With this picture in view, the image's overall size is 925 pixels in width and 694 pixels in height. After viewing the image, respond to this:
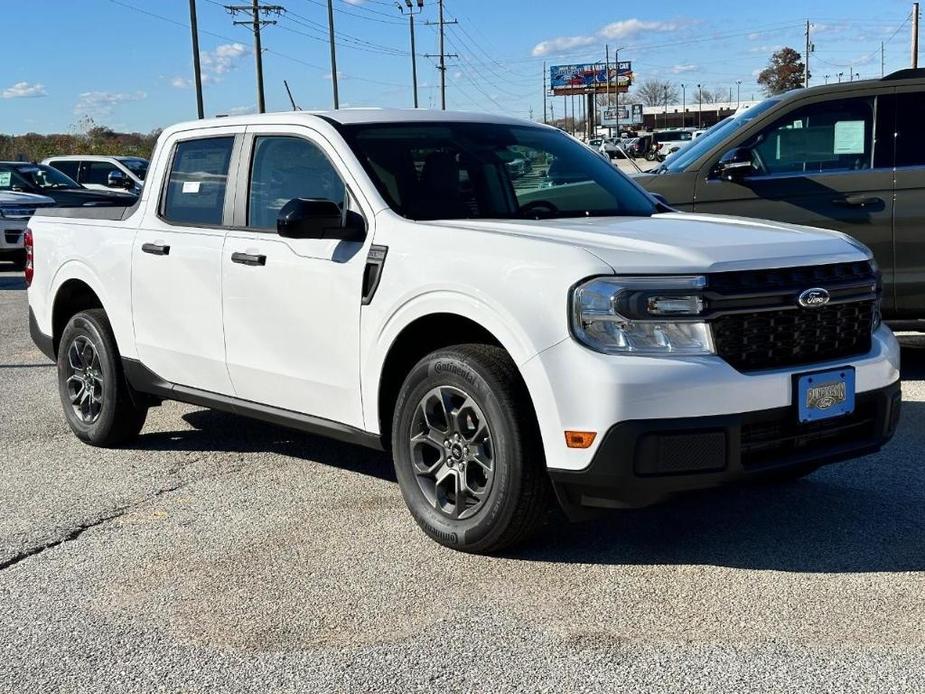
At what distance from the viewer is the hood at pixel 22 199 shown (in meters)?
16.9

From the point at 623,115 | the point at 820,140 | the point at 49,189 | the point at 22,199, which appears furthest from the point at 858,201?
the point at 623,115

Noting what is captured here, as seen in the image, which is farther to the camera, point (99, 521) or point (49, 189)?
point (49, 189)

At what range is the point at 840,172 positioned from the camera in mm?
7922

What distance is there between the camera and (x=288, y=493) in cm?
549

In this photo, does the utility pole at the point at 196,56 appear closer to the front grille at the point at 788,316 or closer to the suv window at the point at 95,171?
the suv window at the point at 95,171

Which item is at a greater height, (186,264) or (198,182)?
(198,182)

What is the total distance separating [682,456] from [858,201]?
4456 millimetres

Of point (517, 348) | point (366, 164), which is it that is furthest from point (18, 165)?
point (517, 348)

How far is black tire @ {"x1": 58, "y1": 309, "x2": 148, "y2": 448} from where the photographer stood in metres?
6.31

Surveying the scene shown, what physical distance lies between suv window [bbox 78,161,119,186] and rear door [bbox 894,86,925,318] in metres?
17.8

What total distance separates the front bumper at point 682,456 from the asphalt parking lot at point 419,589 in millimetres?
366

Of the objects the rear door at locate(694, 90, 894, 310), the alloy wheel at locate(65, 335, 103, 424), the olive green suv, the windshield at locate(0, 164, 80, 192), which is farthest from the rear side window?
Result: the windshield at locate(0, 164, 80, 192)

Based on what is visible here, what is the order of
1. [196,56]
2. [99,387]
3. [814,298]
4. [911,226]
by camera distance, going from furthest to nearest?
[196,56], [911,226], [99,387], [814,298]

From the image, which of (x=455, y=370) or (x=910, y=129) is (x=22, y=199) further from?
(x=455, y=370)
